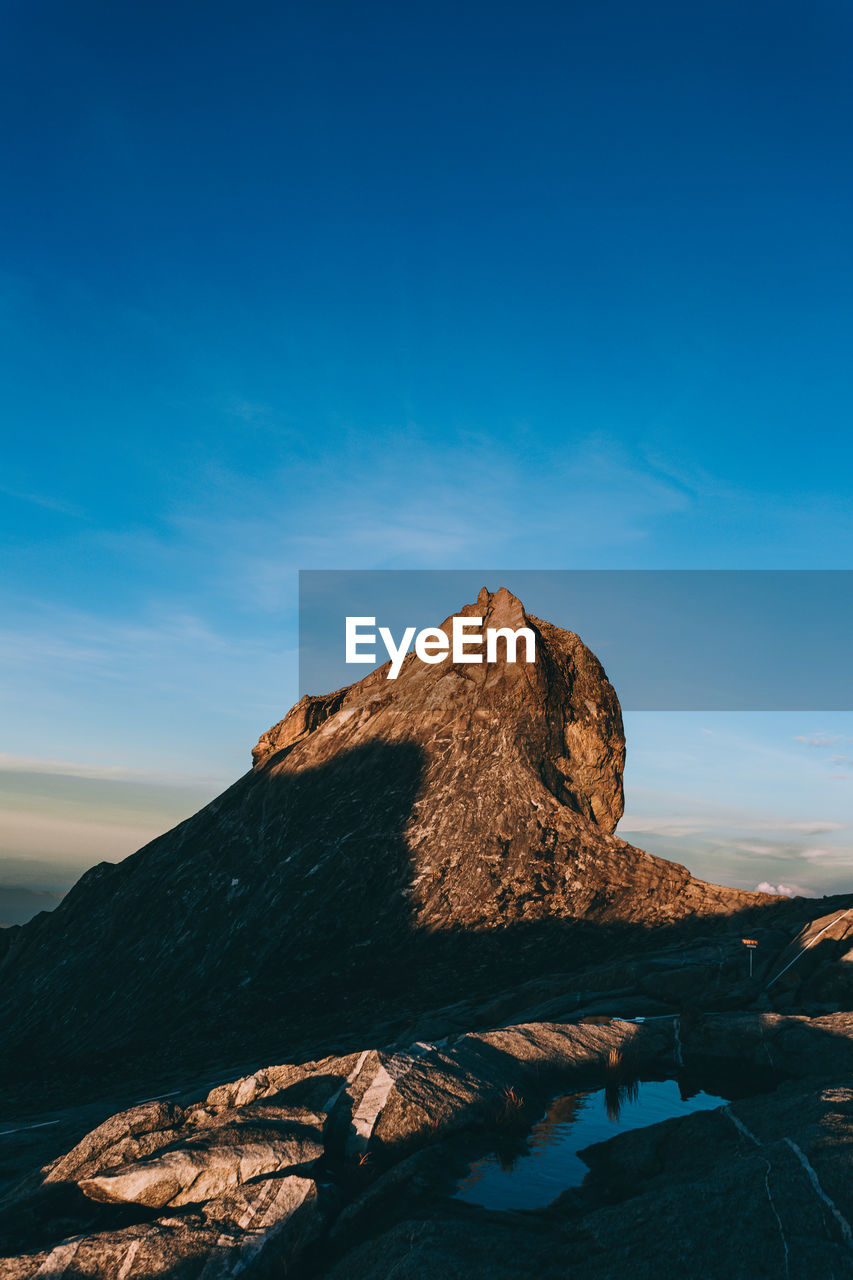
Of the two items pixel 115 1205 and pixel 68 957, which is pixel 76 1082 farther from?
pixel 115 1205

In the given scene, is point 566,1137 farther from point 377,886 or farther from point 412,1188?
point 377,886

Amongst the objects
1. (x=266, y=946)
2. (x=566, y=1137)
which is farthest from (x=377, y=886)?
(x=566, y=1137)

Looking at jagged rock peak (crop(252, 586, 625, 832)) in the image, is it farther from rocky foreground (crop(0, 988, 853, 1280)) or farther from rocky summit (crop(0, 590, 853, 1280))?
rocky foreground (crop(0, 988, 853, 1280))

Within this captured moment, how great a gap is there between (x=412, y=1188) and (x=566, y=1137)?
2.43 m

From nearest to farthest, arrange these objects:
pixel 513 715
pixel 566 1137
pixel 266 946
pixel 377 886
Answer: pixel 566 1137
pixel 266 946
pixel 377 886
pixel 513 715

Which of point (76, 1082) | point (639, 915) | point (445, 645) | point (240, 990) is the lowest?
point (76, 1082)

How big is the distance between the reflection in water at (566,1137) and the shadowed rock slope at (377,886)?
48.5 feet

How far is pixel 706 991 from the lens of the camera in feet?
55.3

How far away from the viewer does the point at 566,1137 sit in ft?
29.5

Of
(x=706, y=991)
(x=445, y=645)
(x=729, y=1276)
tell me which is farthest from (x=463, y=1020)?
(x=445, y=645)

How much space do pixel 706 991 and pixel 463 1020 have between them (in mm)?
6009

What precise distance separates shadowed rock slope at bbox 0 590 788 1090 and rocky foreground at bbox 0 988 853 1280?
1592 cm

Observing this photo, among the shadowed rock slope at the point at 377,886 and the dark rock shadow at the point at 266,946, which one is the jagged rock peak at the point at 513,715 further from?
the dark rock shadow at the point at 266,946

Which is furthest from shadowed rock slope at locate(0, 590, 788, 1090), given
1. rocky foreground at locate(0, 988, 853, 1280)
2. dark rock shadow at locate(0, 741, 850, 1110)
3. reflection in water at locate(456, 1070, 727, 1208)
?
rocky foreground at locate(0, 988, 853, 1280)
